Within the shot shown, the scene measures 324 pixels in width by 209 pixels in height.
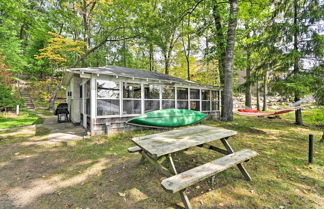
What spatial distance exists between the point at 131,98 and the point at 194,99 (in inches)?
160

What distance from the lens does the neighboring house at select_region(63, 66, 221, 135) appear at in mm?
5277

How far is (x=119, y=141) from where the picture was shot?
4656 millimetres

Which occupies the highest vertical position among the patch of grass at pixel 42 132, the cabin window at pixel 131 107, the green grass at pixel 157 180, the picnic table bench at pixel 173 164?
the cabin window at pixel 131 107

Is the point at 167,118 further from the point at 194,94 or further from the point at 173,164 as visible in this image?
the point at 173,164

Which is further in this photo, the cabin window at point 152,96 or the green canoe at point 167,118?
the cabin window at point 152,96

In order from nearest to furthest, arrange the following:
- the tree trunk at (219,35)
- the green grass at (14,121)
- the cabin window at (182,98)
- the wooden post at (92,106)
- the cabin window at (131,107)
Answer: the wooden post at (92,106) → the cabin window at (131,107) → the green grass at (14,121) → the cabin window at (182,98) → the tree trunk at (219,35)

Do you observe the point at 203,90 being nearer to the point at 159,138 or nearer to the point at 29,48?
the point at 159,138

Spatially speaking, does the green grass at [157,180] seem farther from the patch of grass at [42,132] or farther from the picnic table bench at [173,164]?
the patch of grass at [42,132]

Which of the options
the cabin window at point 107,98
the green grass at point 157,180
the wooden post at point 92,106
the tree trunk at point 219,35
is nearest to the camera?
the green grass at point 157,180

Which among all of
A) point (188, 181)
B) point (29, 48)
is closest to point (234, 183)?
point (188, 181)

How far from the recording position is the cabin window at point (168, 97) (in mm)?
7219

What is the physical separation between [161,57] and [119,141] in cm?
1355

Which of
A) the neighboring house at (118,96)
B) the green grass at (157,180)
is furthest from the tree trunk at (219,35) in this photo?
the green grass at (157,180)

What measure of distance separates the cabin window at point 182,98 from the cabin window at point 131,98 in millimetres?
2431
